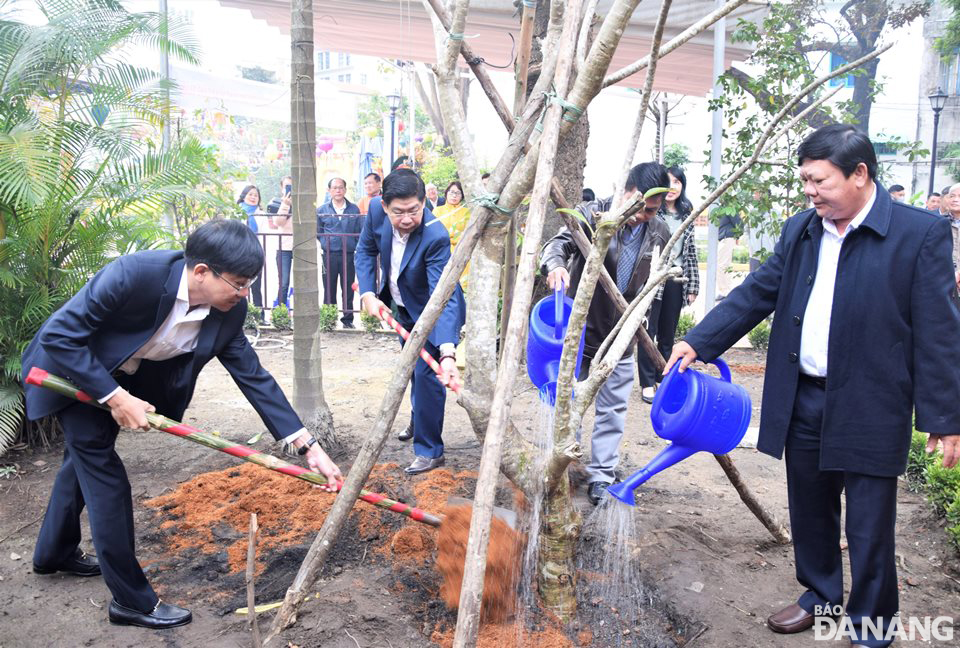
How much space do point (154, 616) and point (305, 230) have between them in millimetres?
2490

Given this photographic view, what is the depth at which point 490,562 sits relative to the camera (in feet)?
10.0

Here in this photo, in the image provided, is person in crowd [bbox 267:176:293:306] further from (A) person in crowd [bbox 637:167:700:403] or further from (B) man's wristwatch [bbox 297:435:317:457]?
(B) man's wristwatch [bbox 297:435:317:457]

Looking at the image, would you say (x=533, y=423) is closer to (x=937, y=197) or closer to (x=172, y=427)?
(x=172, y=427)

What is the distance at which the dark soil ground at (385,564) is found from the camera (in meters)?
2.90

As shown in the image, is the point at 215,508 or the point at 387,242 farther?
the point at 387,242

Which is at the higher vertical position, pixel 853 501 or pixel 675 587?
pixel 853 501

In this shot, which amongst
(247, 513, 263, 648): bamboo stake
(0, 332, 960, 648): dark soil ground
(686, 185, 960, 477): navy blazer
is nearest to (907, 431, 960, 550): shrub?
(0, 332, 960, 648): dark soil ground

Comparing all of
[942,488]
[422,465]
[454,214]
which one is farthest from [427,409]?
[454,214]

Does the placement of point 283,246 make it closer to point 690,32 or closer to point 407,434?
point 407,434

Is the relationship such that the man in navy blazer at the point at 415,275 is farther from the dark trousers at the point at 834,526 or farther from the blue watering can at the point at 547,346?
the dark trousers at the point at 834,526

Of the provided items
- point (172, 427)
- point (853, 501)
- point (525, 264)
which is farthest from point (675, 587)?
point (172, 427)

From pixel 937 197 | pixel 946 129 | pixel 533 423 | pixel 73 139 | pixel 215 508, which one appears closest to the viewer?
pixel 215 508

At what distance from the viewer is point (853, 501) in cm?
271

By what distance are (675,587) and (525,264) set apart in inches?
67.1
